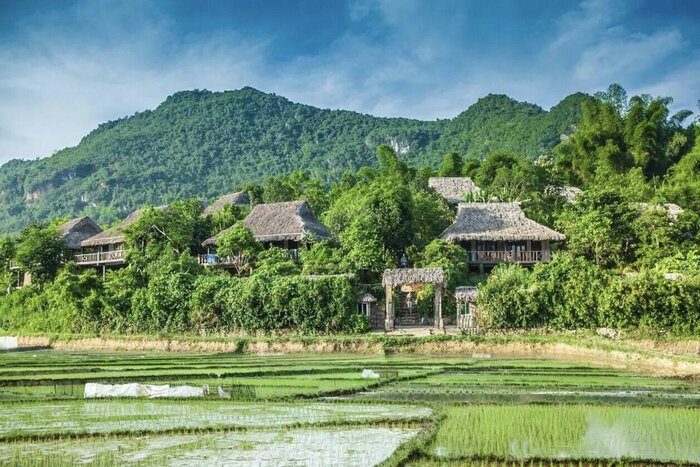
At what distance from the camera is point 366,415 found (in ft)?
40.9

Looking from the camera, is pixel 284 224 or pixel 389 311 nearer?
pixel 389 311

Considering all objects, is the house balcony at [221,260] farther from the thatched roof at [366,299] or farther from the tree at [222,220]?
the thatched roof at [366,299]

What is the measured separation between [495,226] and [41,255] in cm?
2429

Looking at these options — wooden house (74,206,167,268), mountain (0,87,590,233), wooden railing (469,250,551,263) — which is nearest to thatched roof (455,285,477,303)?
wooden railing (469,250,551,263)

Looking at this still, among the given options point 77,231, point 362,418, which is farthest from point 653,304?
point 77,231

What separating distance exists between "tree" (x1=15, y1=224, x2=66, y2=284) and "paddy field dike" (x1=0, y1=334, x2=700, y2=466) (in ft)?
67.5

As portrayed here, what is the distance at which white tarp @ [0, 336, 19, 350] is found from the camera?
3388 centimetres

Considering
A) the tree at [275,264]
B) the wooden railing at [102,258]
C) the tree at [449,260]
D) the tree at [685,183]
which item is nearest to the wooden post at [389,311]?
the tree at [449,260]

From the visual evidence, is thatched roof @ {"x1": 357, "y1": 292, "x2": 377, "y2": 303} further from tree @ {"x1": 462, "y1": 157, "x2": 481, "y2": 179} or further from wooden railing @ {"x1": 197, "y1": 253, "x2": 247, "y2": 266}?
tree @ {"x1": 462, "y1": 157, "x2": 481, "y2": 179}

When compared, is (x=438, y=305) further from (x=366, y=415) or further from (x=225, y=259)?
(x=366, y=415)

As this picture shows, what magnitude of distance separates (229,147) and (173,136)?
10.2 meters

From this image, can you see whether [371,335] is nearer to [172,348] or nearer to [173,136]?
[172,348]

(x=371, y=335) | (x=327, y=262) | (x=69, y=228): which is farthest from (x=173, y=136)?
(x=371, y=335)

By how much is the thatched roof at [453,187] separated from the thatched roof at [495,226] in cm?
816
